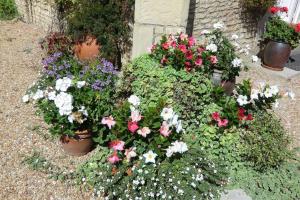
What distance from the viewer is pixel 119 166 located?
127 inches

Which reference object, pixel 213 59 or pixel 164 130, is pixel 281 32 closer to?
pixel 213 59

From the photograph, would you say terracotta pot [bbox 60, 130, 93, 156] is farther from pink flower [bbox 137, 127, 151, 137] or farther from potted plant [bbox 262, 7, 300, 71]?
potted plant [bbox 262, 7, 300, 71]

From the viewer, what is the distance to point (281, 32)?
21.0 ft

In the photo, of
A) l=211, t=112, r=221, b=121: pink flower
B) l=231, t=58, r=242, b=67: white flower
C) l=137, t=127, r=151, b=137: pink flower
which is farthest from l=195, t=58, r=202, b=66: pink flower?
l=137, t=127, r=151, b=137: pink flower

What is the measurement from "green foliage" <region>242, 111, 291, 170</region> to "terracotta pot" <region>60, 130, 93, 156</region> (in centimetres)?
164

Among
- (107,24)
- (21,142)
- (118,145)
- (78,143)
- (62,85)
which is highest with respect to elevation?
(107,24)

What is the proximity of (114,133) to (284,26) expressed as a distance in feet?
15.0

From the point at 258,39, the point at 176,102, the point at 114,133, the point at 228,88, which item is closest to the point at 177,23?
the point at 228,88

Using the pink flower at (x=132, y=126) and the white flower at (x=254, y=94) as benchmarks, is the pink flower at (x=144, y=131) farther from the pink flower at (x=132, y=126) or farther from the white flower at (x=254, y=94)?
the white flower at (x=254, y=94)

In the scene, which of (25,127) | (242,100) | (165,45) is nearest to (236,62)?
(242,100)

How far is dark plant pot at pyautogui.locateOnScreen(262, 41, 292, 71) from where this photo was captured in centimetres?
641

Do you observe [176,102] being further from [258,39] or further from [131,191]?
[258,39]

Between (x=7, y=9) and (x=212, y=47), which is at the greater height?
(x=212, y=47)

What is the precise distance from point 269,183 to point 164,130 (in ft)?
4.20
